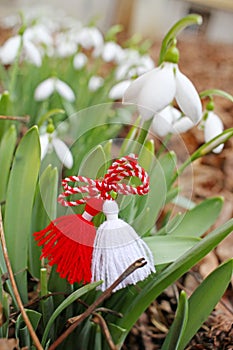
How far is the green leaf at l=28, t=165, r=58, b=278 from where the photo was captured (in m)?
0.63

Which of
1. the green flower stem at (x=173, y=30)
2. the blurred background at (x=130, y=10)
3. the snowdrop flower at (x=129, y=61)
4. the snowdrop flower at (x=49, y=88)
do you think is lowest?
the green flower stem at (x=173, y=30)

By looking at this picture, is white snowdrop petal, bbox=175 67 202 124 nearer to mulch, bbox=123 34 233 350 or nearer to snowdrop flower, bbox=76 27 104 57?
mulch, bbox=123 34 233 350

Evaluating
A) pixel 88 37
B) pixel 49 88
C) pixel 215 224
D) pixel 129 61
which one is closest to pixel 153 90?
pixel 49 88

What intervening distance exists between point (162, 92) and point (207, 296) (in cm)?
25

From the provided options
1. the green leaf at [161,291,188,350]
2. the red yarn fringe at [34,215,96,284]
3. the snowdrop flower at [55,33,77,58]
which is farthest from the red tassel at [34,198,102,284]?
the snowdrop flower at [55,33,77,58]

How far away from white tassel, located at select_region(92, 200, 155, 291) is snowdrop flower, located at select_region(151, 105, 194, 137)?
0.15 meters

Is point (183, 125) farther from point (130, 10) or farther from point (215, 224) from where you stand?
point (130, 10)

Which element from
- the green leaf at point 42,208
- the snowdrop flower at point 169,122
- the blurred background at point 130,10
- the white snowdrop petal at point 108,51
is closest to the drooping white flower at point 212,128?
the snowdrop flower at point 169,122

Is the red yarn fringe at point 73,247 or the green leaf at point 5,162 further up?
the green leaf at point 5,162

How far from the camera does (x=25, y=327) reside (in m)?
0.61

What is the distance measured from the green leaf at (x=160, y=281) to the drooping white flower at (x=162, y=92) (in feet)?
0.49

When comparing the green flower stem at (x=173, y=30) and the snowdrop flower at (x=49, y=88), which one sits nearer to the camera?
the green flower stem at (x=173, y=30)

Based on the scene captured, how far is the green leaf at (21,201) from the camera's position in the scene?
67 centimetres

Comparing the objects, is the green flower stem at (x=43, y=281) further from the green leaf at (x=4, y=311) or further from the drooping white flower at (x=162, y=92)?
the drooping white flower at (x=162, y=92)
